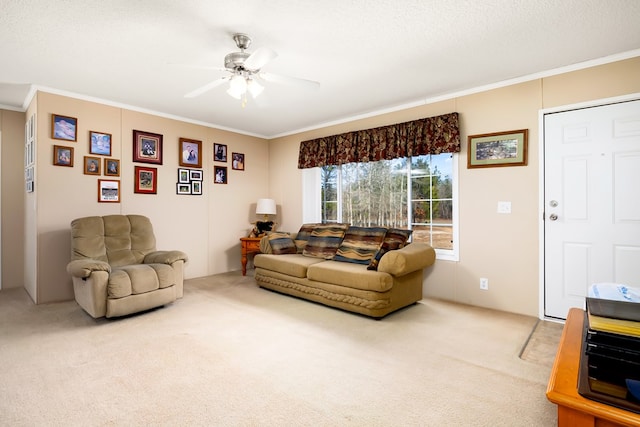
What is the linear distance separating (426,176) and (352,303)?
1853 mm

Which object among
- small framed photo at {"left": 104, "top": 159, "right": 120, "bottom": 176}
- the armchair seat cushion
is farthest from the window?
small framed photo at {"left": 104, "top": 159, "right": 120, "bottom": 176}

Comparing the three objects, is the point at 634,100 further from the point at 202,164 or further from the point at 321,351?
the point at 202,164

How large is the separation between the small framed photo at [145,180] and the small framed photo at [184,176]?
0.33 m

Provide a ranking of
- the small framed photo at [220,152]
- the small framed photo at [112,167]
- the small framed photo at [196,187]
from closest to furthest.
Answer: the small framed photo at [112,167] → the small framed photo at [196,187] → the small framed photo at [220,152]

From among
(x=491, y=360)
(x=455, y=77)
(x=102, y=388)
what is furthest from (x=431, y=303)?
(x=102, y=388)

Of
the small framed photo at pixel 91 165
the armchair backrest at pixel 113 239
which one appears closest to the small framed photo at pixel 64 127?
the small framed photo at pixel 91 165

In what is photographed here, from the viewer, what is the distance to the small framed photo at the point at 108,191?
396cm

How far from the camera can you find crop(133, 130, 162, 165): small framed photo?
4.25 meters

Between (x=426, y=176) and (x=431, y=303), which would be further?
(x=426, y=176)

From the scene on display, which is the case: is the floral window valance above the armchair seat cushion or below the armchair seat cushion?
above

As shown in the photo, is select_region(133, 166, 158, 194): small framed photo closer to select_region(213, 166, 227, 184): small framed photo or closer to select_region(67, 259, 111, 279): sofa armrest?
select_region(213, 166, 227, 184): small framed photo

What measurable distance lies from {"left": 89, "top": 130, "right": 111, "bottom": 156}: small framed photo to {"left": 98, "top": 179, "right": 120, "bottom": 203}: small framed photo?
0.35 m

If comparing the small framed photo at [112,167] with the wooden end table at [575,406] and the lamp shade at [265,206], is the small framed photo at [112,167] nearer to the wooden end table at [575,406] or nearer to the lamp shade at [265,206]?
the lamp shade at [265,206]

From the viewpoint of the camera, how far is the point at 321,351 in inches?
96.4
